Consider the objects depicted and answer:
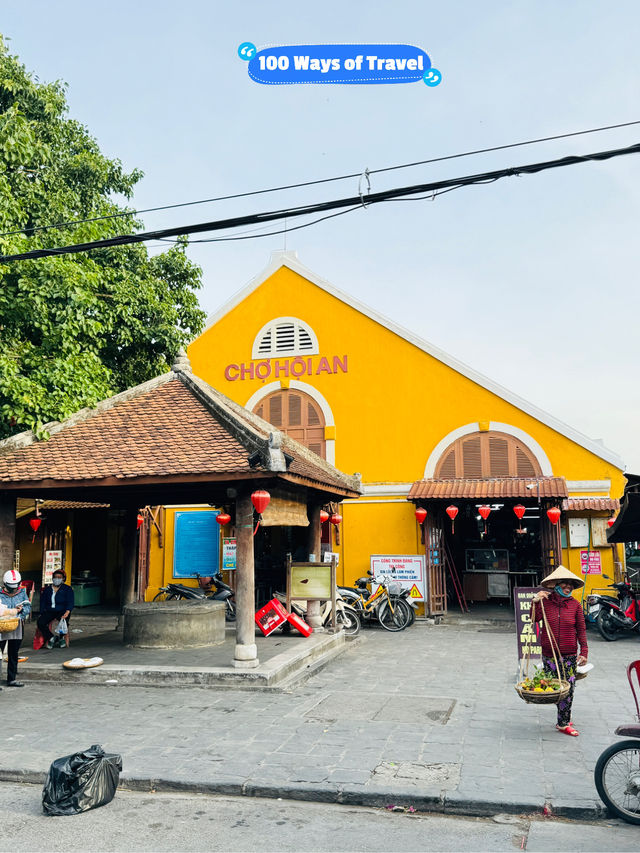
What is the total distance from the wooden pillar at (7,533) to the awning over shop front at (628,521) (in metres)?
8.72

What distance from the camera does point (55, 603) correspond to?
12.3 metres

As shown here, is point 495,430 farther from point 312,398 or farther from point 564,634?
point 564,634

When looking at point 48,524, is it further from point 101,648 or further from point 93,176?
point 93,176

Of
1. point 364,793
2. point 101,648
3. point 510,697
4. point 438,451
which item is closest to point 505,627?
point 438,451

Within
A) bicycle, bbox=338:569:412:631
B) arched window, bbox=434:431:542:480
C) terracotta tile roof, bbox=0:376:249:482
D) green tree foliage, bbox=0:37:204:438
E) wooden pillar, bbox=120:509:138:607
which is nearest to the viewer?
terracotta tile roof, bbox=0:376:249:482

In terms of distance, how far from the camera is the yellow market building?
17359 mm

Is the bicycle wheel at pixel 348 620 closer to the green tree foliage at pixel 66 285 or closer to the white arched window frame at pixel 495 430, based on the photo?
the white arched window frame at pixel 495 430

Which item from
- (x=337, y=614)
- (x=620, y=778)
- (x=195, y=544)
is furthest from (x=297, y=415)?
(x=620, y=778)

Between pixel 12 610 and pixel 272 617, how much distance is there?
5064 mm

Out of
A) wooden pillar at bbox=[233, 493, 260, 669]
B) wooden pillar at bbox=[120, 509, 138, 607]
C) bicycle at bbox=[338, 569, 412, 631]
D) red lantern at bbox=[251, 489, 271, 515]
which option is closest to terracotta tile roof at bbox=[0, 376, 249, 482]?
red lantern at bbox=[251, 489, 271, 515]

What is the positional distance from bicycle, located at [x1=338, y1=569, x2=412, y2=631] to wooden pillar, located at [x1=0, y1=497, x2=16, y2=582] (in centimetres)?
793

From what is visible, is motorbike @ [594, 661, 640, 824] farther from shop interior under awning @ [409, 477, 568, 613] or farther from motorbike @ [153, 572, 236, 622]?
motorbike @ [153, 572, 236, 622]

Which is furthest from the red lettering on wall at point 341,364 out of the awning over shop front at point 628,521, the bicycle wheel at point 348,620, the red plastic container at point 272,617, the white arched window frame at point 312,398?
the awning over shop front at point 628,521

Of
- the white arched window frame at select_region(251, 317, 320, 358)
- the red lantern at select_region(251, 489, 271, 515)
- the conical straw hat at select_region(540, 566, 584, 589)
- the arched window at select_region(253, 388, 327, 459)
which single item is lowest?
the conical straw hat at select_region(540, 566, 584, 589)
